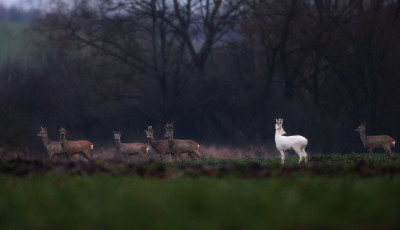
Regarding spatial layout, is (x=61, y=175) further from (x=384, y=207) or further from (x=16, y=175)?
(x=384, y=207)

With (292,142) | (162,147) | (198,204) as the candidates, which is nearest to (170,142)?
(162,147)

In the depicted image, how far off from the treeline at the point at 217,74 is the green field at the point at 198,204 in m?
25.1

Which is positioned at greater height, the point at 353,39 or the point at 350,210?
the point at 353,39

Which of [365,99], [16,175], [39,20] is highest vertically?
[39,20]

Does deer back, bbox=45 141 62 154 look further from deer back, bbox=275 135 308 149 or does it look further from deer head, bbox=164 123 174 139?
deer back, bbox=275 135 308 149

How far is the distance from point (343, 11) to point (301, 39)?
325cm

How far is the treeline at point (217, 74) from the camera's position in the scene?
114 ft

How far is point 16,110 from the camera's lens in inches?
1141

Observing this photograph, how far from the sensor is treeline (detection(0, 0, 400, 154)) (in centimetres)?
3472

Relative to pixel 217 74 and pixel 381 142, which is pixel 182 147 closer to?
pixel 381 142

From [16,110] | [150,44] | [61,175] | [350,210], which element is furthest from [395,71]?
[350,210]

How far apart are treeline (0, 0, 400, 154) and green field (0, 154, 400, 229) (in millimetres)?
25062

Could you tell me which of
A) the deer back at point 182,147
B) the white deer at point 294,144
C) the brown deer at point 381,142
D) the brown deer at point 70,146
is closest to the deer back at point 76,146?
the brown deer at point 70,146

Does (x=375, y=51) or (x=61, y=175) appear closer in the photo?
(x=61, y=175)
